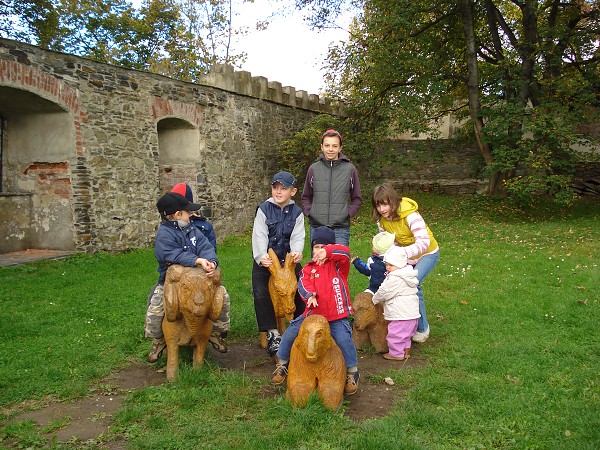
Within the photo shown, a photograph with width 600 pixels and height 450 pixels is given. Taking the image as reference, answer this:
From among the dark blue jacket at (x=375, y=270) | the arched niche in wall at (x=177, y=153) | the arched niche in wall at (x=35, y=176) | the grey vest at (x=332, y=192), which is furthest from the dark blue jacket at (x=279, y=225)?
the arched niche in wall at (x=177, y=153)

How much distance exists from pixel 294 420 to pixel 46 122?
8.24 m

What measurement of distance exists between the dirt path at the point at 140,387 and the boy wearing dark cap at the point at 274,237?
0.38 meters

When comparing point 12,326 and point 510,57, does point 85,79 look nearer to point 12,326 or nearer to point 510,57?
point 12,326

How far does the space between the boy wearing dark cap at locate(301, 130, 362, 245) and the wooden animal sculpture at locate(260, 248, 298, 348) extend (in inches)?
33.6

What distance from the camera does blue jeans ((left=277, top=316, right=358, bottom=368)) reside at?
4.19m

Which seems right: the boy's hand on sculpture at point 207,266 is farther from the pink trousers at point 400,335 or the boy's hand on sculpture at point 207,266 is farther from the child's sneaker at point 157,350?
the pink trousers at point 400,335

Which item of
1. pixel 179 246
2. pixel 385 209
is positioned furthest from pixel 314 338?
pixel 385 209

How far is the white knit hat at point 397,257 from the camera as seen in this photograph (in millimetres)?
5090

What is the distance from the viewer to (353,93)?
15.9 m

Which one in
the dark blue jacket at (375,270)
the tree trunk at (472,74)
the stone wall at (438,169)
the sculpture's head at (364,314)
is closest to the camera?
the sculpture's head at (364,314)

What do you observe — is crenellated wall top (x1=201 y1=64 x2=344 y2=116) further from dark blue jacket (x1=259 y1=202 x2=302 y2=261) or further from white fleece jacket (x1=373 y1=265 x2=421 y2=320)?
white fleece jacket (x1=373 y1=265 x2=421 y2=320)

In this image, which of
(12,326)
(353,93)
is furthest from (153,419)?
(353,93)

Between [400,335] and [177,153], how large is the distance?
8731 mm

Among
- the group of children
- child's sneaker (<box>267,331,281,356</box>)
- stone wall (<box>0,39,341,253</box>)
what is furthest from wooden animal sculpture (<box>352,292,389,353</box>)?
stone wall (<box>0,39,341,253</box>)
